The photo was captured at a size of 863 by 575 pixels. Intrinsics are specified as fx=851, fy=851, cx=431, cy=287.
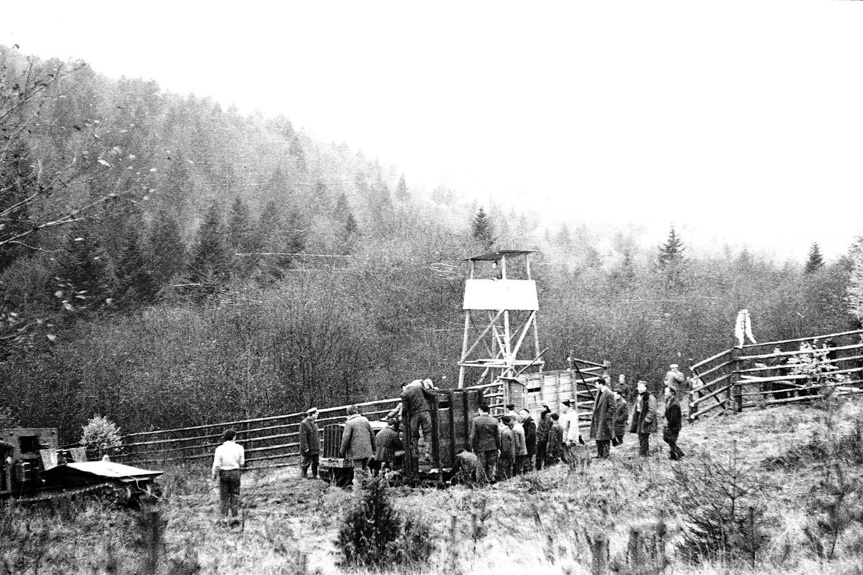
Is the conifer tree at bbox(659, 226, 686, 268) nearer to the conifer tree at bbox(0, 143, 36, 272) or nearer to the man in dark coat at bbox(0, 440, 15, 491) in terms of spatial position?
the man in dark coat at bbox(0, 440, 15, 491)

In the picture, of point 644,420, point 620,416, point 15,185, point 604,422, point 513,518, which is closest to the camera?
point 15,185

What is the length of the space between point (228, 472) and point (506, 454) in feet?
17.5

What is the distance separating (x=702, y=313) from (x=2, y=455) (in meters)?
45.6

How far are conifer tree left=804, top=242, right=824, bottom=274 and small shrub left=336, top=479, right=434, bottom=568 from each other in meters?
54.6

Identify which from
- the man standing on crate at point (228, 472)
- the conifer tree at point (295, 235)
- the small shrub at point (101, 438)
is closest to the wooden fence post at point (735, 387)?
the man standing on crate at point (228, 472)

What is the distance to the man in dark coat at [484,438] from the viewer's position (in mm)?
15102

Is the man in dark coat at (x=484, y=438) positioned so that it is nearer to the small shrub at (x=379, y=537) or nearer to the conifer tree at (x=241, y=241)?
the small shrub at (x=379, y=537)

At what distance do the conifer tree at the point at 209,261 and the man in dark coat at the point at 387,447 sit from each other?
127 feet

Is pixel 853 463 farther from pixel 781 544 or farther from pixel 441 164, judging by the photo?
pixel 441 164

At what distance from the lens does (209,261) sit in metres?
54.9

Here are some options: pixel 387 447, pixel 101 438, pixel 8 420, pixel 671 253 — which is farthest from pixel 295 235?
pixel 387 447

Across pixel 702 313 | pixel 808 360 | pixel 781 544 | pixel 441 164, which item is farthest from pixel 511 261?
pixel 441 164

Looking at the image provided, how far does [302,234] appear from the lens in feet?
211

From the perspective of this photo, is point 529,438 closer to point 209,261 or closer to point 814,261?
point 209,261
